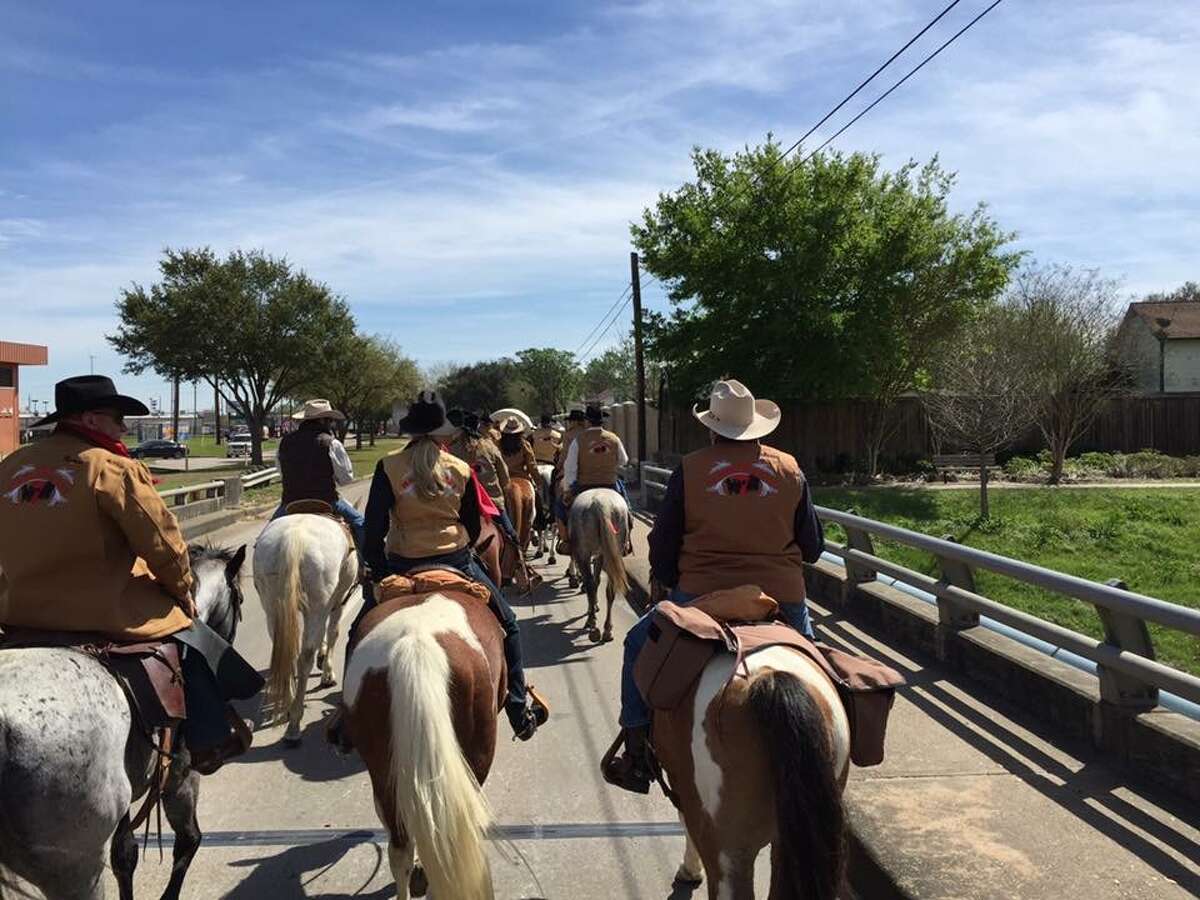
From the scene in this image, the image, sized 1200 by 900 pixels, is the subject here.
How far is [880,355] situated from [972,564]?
68.9 ft

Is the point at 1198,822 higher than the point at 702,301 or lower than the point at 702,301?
lower

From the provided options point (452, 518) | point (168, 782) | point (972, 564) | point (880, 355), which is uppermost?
point (880, 355)

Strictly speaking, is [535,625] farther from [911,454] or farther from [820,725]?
[911,454]

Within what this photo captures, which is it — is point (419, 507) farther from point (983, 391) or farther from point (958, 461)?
point (958, 461)

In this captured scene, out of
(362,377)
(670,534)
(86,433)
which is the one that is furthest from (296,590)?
(362,377)

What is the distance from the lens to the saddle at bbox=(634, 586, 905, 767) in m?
3.49

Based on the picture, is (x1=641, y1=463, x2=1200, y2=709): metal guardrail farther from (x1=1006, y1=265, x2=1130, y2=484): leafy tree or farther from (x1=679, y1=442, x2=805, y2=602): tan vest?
(x1=1006, y1=265, x2=1130, y2=484): leafy tree

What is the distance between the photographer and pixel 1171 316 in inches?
2104

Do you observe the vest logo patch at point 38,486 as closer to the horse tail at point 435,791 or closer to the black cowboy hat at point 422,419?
the horse tail at point 435,791

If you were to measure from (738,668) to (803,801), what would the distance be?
52 cm

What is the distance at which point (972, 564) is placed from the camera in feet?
24.3

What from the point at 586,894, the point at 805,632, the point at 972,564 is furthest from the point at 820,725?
the point at 972,564

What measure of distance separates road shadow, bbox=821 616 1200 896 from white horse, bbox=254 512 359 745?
4425mm

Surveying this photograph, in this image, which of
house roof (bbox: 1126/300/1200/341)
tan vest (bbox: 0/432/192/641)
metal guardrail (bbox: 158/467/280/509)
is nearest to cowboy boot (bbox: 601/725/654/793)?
tan vest (bbox: 0/432/192/641)
